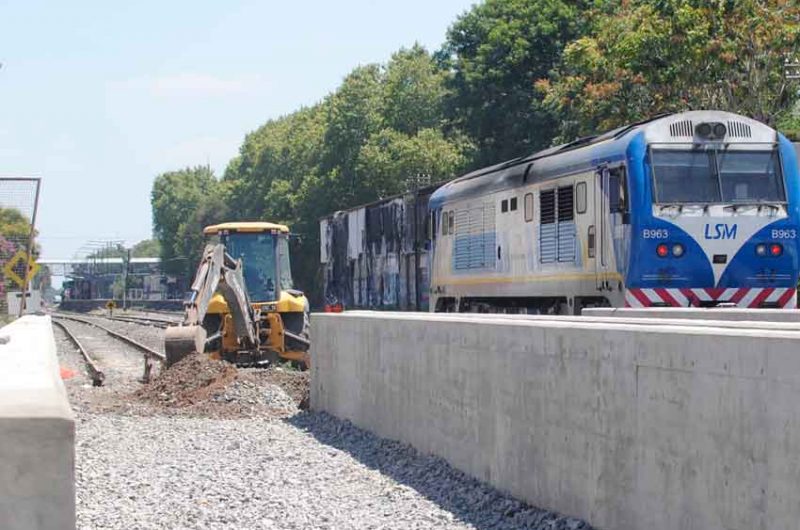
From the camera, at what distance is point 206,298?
78.5ft

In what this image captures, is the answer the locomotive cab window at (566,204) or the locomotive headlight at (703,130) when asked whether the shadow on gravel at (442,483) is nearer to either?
the locomotive cab window at (566,204)

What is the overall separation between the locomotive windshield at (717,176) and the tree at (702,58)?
11565 mm

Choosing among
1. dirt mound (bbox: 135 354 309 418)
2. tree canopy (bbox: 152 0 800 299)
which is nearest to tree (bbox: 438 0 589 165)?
tree canopy (bbox: 152 0 800 299)

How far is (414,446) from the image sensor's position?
12305mm

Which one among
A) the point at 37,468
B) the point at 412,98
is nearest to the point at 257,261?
the point at 37,468

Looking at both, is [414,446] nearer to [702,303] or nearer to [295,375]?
[702,303]

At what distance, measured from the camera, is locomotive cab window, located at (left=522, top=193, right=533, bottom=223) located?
19562mm

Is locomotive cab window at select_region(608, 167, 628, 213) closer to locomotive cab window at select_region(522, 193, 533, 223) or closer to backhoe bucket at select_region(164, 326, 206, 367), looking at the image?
locomotive cab window at select_region(522, 193, 533, 223)

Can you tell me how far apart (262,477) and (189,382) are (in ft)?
34.3

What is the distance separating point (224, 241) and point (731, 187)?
492 inches

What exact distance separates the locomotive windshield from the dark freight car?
13590mm

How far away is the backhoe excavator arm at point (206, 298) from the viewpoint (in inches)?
936

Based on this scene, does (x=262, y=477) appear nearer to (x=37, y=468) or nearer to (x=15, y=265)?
(x=37, y=468)

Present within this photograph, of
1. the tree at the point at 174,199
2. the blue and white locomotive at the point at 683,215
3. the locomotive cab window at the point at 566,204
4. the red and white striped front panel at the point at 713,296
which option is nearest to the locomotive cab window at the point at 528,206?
the locomotive cab window at the point at 566,204
